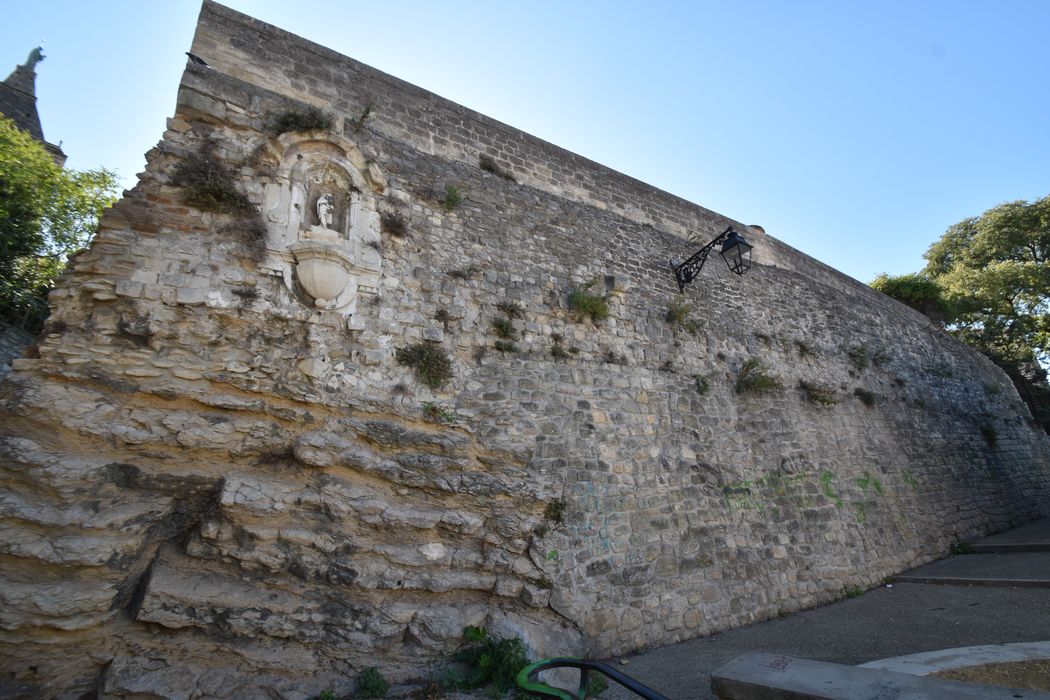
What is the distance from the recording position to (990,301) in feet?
52.2

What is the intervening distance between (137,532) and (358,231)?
3341 millimetres

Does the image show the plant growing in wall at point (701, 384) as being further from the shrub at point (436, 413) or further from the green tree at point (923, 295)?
the green tree at point (923, 295)

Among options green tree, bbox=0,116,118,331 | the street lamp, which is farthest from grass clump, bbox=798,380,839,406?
green tree, bbox=0,116,118,331

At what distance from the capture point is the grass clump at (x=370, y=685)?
144 inches

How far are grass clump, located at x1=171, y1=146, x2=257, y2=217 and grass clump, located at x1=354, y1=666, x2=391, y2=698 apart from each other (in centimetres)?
421

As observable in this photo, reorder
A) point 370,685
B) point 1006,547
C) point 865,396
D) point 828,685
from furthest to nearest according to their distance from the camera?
point 865,396
point 1006,547
point 370,685
point 828,685

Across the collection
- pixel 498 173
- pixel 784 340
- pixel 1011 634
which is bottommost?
pixel 1011 634

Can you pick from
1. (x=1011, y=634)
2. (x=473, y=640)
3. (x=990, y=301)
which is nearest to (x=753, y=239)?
(x=1011, y=634)

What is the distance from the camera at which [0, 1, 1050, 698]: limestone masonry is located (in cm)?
356

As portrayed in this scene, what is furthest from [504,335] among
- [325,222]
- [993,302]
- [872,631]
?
[993,302]

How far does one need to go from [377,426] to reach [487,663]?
2247 millimetres

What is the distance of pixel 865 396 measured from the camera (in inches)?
384

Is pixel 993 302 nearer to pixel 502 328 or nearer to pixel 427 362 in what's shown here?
pixel 502 328

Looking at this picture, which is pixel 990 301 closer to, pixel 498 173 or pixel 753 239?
pixel 753 239
